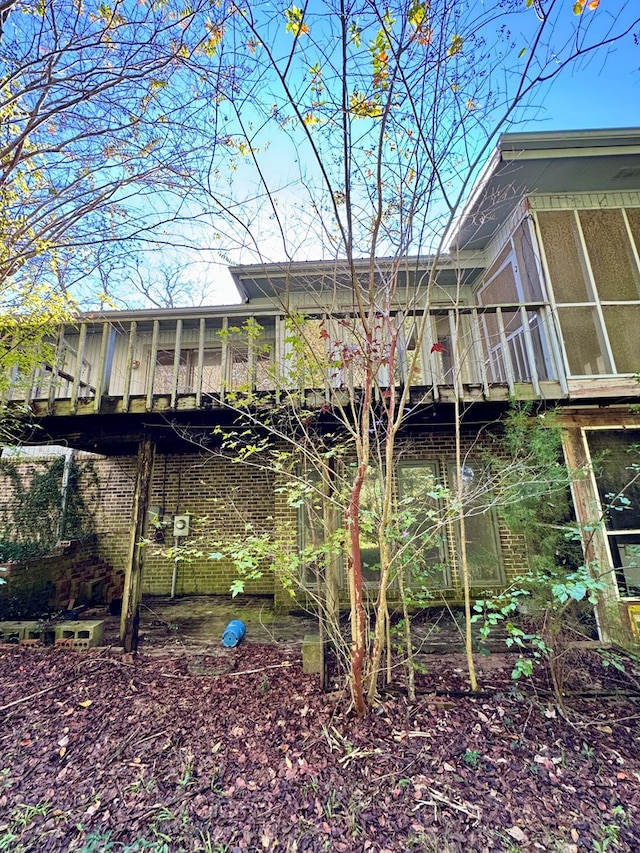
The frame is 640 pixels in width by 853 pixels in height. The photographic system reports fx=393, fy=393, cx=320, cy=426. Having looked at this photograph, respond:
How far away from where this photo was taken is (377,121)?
9.18ft

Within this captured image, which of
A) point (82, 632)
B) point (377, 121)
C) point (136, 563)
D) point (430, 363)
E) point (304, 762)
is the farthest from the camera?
point (136, 563)

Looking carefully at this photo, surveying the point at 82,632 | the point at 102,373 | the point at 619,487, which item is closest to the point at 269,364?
the point at 102,373

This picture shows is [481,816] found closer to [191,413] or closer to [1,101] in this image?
[191,413]

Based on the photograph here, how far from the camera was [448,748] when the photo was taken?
2754 millimetres

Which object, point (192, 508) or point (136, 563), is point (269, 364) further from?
point (192, 508)

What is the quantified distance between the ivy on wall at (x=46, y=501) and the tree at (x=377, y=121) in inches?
267

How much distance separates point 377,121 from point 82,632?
5.69 m

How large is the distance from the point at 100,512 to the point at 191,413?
4703 millimetres

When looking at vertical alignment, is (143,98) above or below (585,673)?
above

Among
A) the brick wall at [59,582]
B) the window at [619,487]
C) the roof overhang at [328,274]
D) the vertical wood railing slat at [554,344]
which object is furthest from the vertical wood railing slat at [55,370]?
the window at [619,487]

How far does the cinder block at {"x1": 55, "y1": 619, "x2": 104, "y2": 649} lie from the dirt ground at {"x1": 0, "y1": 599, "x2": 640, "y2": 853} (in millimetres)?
370

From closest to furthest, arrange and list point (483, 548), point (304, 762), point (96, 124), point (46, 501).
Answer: point (304, 762) < point (96, 124) < point (483, 548) < point (46, 501)

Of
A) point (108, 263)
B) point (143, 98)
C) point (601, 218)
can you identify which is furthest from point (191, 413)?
point (601, 218)

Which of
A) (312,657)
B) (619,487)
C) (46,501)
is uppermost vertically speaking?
(46,501)
